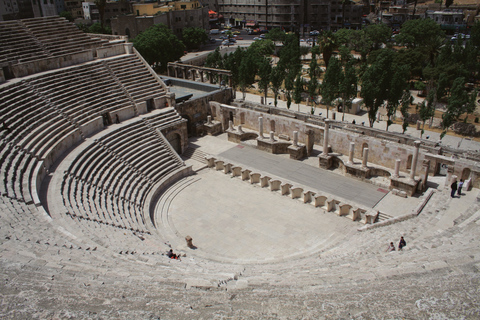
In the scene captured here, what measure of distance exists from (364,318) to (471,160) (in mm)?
22449

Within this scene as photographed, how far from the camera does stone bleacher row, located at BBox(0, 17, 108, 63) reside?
3147 centimetres

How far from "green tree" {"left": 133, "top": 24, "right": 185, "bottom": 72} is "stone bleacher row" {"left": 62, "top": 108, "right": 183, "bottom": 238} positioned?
2576 centimetres

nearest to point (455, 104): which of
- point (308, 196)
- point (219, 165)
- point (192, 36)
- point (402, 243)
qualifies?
point (308, 196)

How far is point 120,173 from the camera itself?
2684 centimetres

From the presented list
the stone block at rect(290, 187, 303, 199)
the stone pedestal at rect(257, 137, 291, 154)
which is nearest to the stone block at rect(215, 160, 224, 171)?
the stone pedestal at rect(257, 137, 291, 154)

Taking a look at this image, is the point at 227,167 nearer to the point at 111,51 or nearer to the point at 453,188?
the point at 453,188

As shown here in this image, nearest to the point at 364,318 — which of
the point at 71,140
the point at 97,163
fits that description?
the point at 97,163

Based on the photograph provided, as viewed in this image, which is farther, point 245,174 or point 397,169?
point 245,174

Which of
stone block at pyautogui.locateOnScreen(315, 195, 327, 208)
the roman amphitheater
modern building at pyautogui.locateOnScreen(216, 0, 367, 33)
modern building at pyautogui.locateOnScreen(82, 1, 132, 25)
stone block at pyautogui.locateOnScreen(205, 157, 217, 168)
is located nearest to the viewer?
the roman amphitheater

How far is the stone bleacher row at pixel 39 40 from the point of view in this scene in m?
31.5

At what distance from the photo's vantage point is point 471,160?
88.0 ft

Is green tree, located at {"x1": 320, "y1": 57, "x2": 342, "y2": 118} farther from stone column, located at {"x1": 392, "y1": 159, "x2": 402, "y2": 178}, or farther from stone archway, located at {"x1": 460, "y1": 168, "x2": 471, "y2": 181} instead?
stone archway, located at {"x1": 460, "y1": 168, "x2": 471, "y2": 181}

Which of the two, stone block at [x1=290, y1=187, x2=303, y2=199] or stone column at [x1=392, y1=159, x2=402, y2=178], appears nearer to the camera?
stone column at [x1=392, y1=159, x2=402, y2=178]

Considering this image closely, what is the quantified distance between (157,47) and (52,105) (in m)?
31.7
